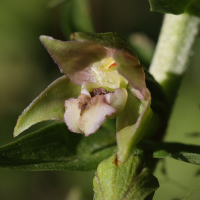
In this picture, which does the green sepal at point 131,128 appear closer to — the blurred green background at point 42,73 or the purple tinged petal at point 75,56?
the purple tinged petal at point 75,56

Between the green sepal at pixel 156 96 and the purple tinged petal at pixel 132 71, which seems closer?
the purple tinged petal at pixel 132 71

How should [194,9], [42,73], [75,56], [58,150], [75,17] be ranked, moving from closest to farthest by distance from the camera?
[75,56] → [58,150] → [194,9] → [75,17] → [42,73]

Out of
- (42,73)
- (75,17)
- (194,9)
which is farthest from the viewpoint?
(42,73)

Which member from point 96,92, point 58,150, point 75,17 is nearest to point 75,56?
point 96,92

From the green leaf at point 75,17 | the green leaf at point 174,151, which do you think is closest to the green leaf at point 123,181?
the green leaf at point 174,151

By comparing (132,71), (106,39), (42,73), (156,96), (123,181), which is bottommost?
(42,73)

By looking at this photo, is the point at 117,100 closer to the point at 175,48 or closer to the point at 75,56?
the point at 75,56
